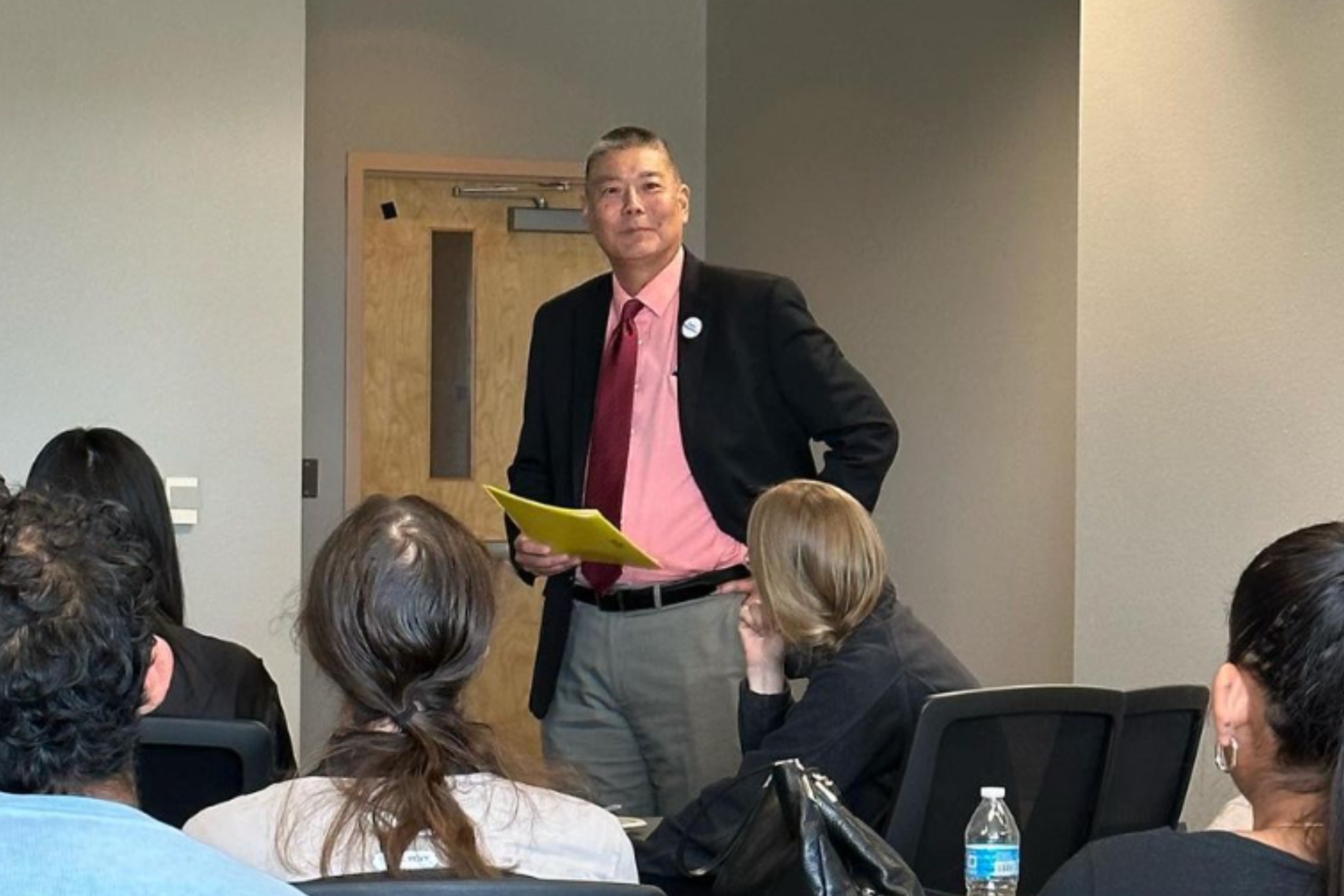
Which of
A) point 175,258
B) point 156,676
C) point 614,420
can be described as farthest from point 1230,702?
point 175,258

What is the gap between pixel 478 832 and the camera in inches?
74.6

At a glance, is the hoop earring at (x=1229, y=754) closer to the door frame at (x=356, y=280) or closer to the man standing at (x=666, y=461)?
the man standing at (x=666, y=461)

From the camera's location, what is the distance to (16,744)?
1.38 m

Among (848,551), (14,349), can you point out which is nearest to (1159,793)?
(848,551)

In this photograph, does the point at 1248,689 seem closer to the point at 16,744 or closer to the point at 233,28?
the point at 16,744

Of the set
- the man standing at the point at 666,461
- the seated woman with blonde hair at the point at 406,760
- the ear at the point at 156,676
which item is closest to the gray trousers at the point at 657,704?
the man standing at the point at 666,461

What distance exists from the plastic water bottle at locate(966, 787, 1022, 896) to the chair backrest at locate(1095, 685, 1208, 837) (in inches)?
10.0

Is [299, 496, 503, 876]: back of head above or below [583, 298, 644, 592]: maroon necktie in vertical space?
below

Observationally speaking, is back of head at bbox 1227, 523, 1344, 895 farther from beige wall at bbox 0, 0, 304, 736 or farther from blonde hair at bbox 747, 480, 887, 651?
beige wall at bbox 0, 0, 304, 736

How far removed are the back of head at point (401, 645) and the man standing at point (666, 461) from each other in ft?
5.34

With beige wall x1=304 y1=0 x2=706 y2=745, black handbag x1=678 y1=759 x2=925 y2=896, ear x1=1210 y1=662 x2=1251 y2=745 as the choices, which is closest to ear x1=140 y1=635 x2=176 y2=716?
black handbag x1=678 y1=759 x2=925 y2=896

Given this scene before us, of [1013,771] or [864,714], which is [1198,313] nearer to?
[864,714]

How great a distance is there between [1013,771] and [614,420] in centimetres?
152

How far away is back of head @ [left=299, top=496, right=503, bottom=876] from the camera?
1977mm
